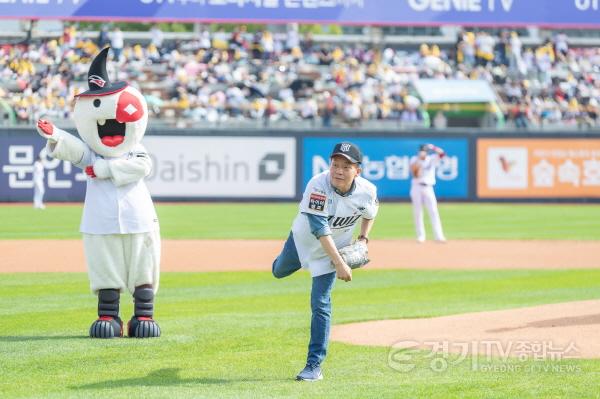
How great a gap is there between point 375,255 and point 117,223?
9.49m

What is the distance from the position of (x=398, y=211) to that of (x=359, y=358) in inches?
896

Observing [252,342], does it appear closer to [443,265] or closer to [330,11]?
[443,265]

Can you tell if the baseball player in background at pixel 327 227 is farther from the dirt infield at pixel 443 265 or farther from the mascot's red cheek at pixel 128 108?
the mascot's red cheek at pixel 128 108

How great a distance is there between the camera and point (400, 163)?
3353 cm

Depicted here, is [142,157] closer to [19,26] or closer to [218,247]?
[218,247]

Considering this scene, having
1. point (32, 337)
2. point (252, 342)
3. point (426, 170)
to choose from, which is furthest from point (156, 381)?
point (426, 170)

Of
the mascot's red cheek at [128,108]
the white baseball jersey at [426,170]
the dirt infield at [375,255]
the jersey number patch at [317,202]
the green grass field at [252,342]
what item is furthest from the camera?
the white baseball jersey at [426,170]

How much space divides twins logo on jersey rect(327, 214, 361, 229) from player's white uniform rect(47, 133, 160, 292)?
2.22m

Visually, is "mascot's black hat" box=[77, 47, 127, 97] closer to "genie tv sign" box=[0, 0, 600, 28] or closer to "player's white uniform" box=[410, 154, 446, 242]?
"player's white uniform" box=[410, 154, 446, 242]

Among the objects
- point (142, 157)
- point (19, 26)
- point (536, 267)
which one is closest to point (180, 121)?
point (19, 26)

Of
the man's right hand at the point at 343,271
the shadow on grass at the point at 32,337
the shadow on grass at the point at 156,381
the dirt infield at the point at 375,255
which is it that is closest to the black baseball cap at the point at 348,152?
the man's right hand at the point at 343,271

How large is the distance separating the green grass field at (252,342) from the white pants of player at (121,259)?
1.65 ft

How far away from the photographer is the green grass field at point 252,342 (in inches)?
277

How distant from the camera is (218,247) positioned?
63.0 feet
